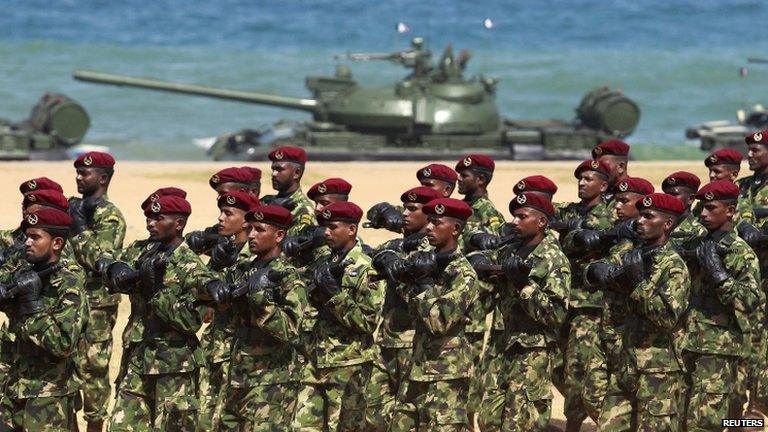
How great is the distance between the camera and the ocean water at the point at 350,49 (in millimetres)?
48250

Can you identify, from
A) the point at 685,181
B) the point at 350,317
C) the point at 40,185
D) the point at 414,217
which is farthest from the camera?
the point at 685,181

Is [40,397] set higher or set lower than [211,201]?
lower

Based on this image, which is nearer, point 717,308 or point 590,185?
point 717,308

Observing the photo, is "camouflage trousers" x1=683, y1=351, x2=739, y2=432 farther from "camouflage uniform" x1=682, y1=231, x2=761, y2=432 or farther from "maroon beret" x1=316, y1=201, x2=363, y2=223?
"maroon beret" x1=316, y1=201, x2=363, y2=223

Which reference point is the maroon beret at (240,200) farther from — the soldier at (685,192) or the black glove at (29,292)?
the soldier at (685,192)

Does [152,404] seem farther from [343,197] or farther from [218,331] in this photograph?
[343,197]

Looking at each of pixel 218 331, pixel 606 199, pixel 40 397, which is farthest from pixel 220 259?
pixel 606 199

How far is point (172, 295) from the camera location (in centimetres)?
1245

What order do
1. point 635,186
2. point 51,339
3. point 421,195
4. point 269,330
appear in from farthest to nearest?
point 635,186 < point 421,195 < point 269,330 < point 51,339

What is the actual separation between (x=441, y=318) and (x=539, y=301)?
2.59 feet

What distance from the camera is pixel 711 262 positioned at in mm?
13102

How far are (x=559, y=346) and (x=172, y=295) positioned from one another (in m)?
2.97

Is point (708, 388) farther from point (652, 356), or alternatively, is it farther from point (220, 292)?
point (220, 292)

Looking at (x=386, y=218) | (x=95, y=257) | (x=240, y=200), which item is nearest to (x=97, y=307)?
(x=95, y=257)
